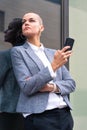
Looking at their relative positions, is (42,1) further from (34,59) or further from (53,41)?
(34,59)

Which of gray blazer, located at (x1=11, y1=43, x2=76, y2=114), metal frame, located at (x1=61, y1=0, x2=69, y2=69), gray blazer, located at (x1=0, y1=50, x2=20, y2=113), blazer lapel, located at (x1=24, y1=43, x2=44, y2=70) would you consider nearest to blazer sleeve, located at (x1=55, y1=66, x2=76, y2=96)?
gray blazer, located at (x1=11, y1=43, x2=76, y2=114)

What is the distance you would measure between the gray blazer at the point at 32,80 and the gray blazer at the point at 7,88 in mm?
183

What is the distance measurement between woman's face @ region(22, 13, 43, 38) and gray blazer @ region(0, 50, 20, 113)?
30 centimetres

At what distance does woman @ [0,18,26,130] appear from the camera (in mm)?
2969

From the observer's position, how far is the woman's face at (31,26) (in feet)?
9.61

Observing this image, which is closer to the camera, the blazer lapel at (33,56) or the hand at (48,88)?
the hand at (48,88)

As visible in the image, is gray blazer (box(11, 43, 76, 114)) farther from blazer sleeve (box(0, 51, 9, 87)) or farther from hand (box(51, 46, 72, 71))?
blazer sleeve (box(0, 51, 9, 87))

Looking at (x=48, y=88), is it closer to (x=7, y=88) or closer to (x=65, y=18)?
(x=7, y=88)

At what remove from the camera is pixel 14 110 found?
293 centimetres

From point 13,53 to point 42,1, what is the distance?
57.7 inches

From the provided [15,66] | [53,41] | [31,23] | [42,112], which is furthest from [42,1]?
[42,112]

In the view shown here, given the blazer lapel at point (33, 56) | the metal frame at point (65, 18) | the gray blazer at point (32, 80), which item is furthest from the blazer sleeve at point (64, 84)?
the metal frame at point (65, 18)

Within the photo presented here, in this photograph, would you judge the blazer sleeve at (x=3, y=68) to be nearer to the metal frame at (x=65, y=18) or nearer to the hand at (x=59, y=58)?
the hand at (x=59, y=58)

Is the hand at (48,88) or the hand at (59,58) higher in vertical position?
the hand at (59,58)
